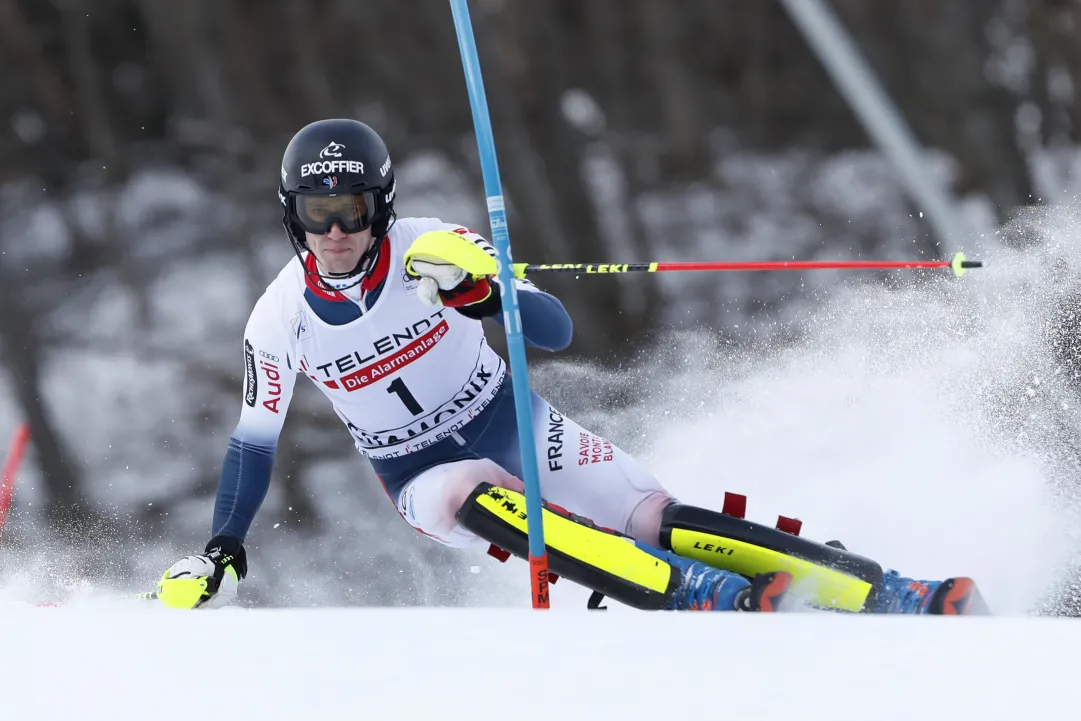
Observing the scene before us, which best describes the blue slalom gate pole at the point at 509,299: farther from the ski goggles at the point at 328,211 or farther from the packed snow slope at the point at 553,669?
the packed snow slope at the point at 553,669

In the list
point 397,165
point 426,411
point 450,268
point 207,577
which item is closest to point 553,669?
point 450,268

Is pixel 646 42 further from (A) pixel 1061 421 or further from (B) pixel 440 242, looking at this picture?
(B) pixel 440 242

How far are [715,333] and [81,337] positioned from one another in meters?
4.97

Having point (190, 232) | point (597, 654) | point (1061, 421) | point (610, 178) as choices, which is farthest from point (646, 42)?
point (597, 654)

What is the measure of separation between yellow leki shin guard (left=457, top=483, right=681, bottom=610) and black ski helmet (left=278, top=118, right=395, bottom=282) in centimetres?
74

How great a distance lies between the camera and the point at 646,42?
9.04 m

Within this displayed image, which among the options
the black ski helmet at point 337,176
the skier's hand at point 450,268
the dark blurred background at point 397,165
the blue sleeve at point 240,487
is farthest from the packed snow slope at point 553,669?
the dark blurred background at point 397,165

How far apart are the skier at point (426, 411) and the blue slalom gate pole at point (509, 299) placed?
0.20 feet

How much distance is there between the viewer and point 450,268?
2.60m

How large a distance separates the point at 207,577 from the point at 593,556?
92 cm

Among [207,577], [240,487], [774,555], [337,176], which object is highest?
[337,176]

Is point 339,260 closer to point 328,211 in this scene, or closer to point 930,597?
point 328,211

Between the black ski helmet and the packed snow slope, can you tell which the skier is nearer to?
the black ski helmet

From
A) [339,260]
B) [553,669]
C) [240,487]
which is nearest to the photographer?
[553,669]
